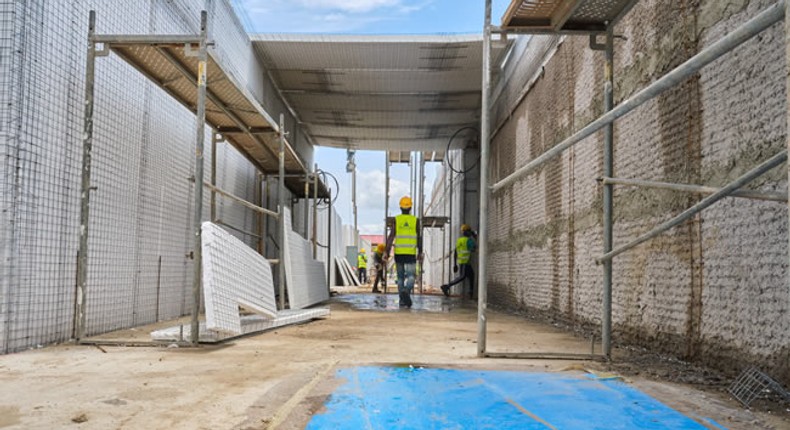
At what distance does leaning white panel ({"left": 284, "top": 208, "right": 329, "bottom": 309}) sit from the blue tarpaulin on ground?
16.0 feet

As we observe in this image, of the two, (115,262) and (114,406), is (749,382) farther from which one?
(115,262)

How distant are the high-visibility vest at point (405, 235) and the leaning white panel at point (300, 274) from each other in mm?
1573

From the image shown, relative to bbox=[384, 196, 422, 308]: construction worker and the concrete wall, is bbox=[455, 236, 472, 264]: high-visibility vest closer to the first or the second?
bbox=[384, 196, 422, 308]: construction worker

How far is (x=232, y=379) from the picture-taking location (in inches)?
132

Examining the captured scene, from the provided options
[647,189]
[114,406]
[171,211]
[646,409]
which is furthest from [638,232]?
[171,211]

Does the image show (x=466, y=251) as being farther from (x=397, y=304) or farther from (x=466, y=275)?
(x=397, y=304)

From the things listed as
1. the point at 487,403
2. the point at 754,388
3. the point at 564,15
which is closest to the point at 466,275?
the point at 564,15

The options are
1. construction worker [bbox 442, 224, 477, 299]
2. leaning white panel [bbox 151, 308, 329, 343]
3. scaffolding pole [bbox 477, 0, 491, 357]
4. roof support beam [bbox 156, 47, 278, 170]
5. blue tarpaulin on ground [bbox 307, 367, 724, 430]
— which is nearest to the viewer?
blue tarpaulin on ground [bbox 307, 367, 724, 430]

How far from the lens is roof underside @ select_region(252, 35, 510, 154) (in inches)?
385

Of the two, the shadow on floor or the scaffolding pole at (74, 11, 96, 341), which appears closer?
the scaffolding pole at (74, 11, 96, 341)

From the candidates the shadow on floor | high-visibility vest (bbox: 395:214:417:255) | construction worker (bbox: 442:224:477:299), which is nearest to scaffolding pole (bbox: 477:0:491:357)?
the shadow on floor

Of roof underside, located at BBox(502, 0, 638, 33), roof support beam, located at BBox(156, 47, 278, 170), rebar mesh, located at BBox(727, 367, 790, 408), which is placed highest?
roof underside, located at BBox(502, 0, 638, 33)

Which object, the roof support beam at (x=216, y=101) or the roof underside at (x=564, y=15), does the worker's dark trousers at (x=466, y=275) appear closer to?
the roof support beam at (x=216, y=101)

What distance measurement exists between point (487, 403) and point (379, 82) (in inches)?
377
